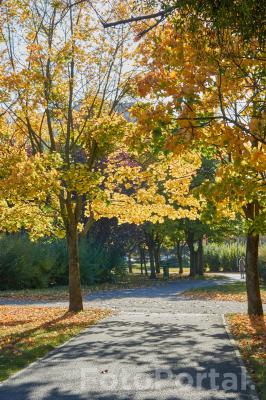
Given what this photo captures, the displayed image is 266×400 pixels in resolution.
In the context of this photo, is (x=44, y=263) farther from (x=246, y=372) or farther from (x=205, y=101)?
(x=246, y=372)

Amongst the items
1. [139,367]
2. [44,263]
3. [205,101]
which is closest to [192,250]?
[44,263]

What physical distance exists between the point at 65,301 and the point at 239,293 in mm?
8258

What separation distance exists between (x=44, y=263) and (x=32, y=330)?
1790 cm

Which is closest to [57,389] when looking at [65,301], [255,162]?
[255,162]

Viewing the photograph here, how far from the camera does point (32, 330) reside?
490 inches

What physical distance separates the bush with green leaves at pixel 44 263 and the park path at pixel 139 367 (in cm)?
1607

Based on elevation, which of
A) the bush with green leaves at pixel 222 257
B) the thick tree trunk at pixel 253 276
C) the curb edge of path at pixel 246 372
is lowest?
the curb edge of path at pixel 246 372

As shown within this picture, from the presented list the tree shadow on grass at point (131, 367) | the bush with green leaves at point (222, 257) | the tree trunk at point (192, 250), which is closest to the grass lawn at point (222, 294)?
the tree shadow on grass at point (131, 367)

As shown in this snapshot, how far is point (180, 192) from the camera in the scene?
52.3 ft

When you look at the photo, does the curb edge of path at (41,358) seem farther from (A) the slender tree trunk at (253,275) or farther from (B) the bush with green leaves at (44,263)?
(B) the bush with green leaves at (44,263)

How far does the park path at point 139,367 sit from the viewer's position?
256 inches

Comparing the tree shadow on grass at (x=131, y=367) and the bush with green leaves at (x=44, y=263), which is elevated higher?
the bush with green leaves at (x=44, y=263)

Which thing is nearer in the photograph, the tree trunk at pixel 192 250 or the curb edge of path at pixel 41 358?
the curb edge of path at pixel 41 358

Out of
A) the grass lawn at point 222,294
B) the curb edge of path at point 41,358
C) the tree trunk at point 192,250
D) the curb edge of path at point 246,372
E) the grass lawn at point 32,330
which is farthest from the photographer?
the tree trunk at point 192,250
